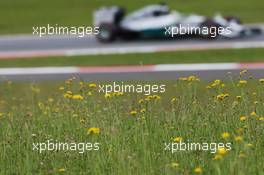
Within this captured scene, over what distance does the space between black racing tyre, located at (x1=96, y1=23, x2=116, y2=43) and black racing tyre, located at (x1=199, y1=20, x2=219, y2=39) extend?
2482 mm

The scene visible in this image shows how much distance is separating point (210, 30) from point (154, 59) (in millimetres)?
2375

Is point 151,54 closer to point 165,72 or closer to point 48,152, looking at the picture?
point 165,72

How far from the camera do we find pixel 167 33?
1877 cm

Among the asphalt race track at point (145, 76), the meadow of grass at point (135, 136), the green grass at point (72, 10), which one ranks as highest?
the green grass at point (72, 10)

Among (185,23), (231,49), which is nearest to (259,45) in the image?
(231,49)

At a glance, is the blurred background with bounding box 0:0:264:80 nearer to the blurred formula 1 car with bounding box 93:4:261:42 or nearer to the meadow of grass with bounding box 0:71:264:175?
the blurred formula 1 car with bounding box 93:4:261:42

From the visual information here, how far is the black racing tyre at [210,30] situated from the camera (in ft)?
59.0

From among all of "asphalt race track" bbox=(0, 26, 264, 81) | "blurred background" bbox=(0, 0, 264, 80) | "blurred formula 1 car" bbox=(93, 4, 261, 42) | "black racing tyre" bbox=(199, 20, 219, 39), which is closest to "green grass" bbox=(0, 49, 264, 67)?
"blurred background" bbox=(0, 0, 264, 80)

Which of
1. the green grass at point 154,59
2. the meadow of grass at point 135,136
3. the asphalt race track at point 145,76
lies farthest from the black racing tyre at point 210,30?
the meadow of grass at point 135,136

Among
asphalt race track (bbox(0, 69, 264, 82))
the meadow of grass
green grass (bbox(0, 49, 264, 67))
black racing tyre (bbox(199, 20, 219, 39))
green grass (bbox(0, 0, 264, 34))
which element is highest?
green grass (bbox(0, 0, 264, 34))

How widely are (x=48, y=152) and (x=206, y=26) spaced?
12.1 metres

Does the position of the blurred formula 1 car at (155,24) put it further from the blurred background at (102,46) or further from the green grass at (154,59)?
the green grass at (154,59)

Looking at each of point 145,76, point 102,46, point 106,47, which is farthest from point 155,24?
point 145,76

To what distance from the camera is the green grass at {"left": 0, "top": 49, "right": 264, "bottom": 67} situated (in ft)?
52.3
